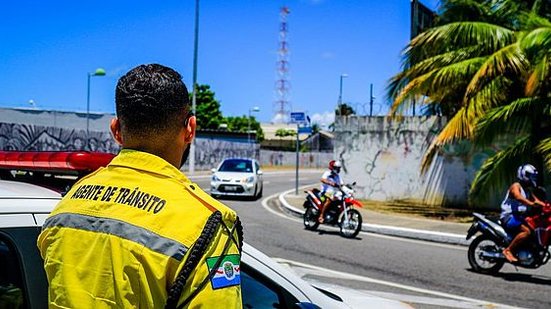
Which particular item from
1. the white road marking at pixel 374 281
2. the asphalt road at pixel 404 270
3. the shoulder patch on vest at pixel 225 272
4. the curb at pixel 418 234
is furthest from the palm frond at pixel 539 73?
the shoulder patch on vest at pixel 225 272

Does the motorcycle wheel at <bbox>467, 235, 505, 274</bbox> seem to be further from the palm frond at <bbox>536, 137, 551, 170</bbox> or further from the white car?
the white car

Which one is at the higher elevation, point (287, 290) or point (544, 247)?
point (287, 290)

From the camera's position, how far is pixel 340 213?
1287cm

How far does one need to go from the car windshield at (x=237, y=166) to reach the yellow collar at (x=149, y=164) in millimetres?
20238

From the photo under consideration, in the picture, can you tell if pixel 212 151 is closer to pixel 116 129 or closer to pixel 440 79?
pixel 440 79

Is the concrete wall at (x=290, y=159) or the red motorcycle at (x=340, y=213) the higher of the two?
the red motorcycle at (x=340, y=213)

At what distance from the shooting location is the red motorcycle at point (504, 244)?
8656mm

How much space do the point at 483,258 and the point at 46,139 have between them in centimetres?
2434

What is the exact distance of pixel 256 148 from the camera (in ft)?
182

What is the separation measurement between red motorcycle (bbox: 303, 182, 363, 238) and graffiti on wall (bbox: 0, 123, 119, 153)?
1308 cm

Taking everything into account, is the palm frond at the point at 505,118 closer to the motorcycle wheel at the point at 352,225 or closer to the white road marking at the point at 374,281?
the motorcycle wheel at the point at 352,225

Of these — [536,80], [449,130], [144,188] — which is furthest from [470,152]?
[144,188]

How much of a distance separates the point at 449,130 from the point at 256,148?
40749 millimetres

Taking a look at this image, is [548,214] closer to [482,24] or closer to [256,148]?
[482,24]
